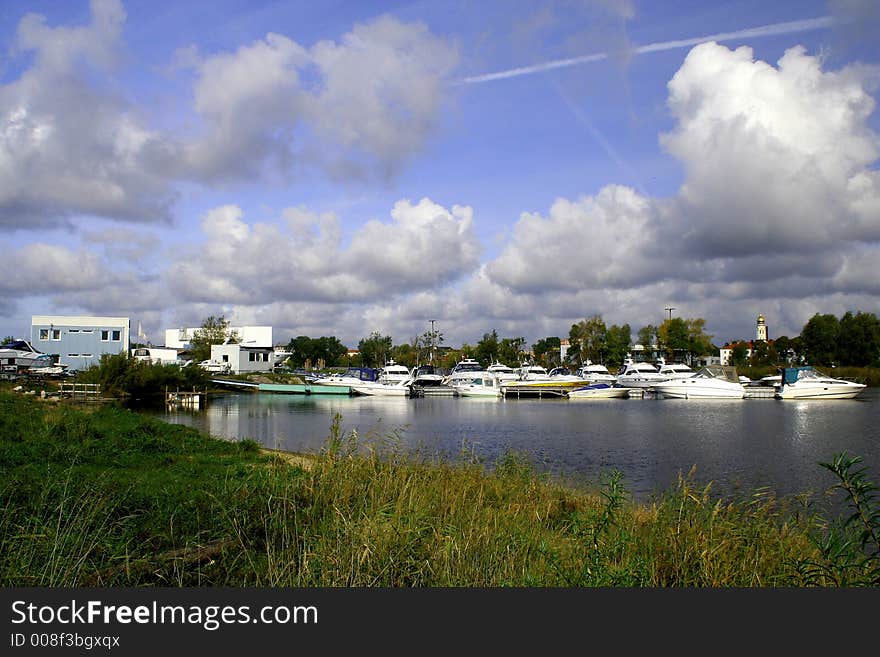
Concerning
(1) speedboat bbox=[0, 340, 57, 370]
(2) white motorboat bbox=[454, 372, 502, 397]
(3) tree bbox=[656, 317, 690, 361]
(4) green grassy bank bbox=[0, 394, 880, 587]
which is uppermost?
(3) tree bbox=[656, 317, 690, 361]

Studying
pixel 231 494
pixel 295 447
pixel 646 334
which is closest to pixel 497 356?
pixel 646 334

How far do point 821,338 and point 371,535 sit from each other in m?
106

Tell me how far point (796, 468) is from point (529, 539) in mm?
17121

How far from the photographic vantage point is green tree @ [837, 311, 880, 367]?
92.8 meters

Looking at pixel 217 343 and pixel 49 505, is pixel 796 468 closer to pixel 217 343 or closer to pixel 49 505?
pixel 49 505

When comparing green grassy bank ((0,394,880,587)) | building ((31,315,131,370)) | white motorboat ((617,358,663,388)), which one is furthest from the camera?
building ((31,315,131,370))

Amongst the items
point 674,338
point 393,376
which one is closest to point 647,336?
point 674,338

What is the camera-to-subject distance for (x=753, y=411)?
158 ft

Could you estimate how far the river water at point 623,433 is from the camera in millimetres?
19953

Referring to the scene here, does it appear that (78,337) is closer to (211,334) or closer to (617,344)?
(211,334)

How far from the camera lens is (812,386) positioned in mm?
59812

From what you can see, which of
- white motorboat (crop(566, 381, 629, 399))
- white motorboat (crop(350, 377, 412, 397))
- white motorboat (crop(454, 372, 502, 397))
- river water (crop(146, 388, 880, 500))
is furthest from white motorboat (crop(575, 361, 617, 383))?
white motorboat (crop(350, 377, 412, 397))

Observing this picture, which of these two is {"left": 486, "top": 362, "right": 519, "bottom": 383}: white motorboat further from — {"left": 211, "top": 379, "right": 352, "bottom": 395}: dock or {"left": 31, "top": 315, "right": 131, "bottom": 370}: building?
{"left": 31, "top": 315, "right": 131, "bottom": 370}: building

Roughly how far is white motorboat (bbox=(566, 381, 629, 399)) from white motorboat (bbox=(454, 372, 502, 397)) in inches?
283
